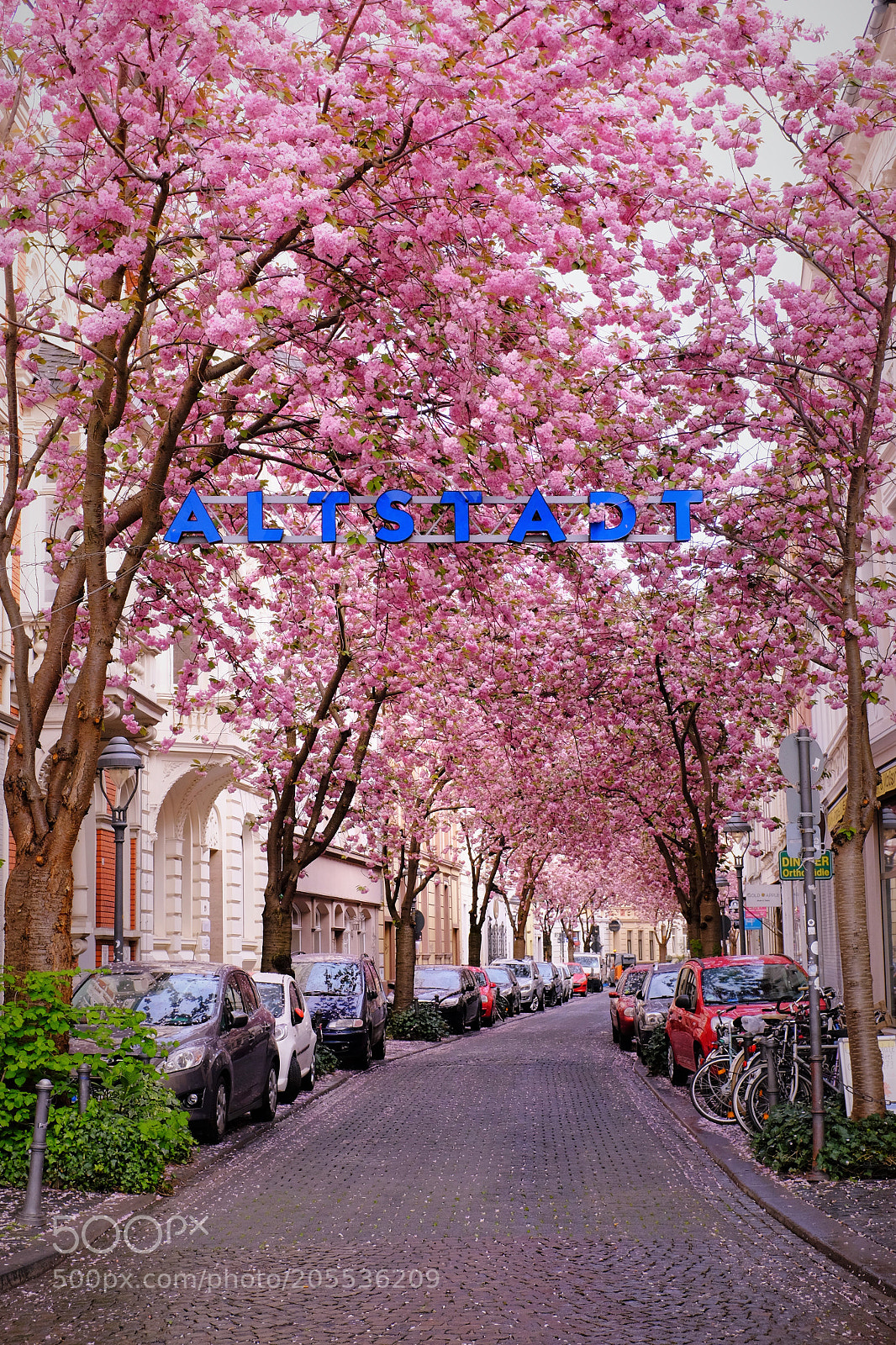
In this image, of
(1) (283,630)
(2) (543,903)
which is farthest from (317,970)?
(2) (543,903)

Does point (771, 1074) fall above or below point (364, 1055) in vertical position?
above

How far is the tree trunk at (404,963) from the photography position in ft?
116

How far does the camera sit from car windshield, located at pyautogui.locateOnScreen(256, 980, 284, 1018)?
63.0 ft

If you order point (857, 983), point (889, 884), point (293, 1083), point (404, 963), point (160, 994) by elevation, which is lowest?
point (293, 1083)

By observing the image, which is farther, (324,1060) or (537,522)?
(324,1060)

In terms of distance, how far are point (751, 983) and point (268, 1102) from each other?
5.97 m

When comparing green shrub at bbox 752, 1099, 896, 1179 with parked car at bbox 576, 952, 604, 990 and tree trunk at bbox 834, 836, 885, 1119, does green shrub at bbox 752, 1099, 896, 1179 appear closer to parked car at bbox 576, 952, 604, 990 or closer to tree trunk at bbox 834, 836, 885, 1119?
tree trunk at bbox 834, 836, 885, 1119

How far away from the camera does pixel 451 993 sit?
3772cm

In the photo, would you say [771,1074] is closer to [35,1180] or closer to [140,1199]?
[140,1199]

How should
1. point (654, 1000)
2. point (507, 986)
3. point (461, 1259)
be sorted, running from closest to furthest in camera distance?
point (461, 1259) < point (654, 1000) < point (507, 986)

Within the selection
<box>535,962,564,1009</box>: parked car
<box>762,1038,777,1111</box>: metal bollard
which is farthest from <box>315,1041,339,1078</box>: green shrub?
<box>535,962,564,1009</box>: parked car

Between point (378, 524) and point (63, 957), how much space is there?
14.9 feet

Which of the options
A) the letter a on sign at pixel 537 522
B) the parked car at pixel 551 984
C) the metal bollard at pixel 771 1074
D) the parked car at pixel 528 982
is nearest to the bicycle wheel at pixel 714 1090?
the metal bollard at pixel 771 1074

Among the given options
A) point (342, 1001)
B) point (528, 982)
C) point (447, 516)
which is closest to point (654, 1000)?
point (342, 1001)
